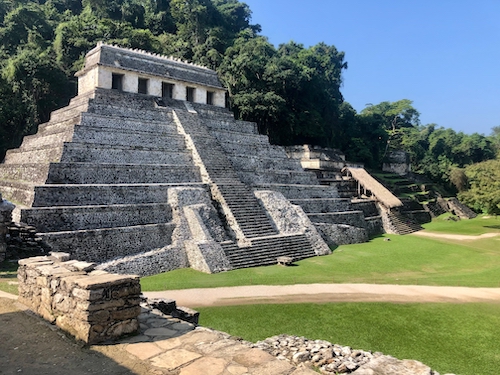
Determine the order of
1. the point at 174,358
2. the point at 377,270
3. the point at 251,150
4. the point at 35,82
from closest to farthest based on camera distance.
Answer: the point at 174,358 < the point at 377,270 < the point at 251,150 < the point at 35,82

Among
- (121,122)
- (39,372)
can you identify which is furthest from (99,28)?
(39,372)

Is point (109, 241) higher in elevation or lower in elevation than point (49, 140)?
lower

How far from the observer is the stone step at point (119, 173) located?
49.3ft

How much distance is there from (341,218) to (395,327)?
13.8 m

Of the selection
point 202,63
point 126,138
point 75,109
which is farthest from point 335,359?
point 202,63

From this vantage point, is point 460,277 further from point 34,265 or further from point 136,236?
point 34,265

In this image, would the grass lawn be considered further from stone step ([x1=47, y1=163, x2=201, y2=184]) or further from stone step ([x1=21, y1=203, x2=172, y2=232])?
stone step ([x1=47, y1=163, x2=201, y2=184])

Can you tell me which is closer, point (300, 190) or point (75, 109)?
point (75, 109)

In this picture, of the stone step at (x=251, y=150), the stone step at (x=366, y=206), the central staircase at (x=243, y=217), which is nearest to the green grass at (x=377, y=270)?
the central staircase at (x=243, y=217)

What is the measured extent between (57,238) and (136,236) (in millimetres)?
2765

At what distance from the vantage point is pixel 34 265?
20.8 ft

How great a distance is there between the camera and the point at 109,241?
13.5 meters

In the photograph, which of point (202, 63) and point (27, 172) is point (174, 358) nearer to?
point (27, 172)

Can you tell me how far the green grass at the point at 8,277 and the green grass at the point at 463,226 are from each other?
26.1 m
